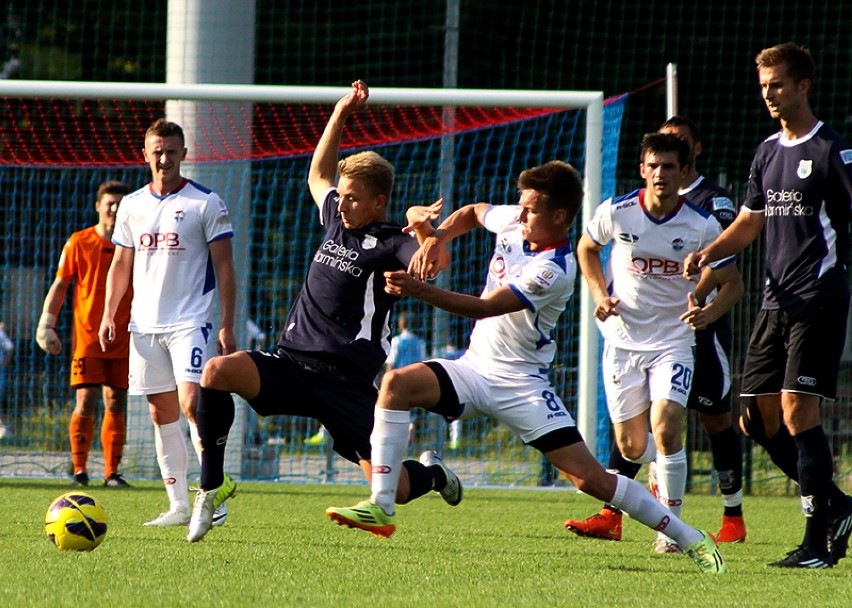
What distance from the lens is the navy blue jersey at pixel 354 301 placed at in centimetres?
609

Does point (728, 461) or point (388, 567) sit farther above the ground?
point (728, 461)

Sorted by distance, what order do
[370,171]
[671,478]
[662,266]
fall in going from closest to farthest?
1. [370,171]
2. [671,478]
3. [662,266]

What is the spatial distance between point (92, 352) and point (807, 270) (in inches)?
231

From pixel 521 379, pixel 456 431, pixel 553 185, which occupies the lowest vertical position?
pixel 456 431

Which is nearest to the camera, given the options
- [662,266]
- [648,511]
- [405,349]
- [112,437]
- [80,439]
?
[648,511]

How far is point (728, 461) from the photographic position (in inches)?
291

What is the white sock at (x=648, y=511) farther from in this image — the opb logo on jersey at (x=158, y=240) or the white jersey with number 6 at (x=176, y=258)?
the opb logo on jersey at (x=158, y=240)

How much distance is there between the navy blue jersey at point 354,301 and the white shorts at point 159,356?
3.50 ft

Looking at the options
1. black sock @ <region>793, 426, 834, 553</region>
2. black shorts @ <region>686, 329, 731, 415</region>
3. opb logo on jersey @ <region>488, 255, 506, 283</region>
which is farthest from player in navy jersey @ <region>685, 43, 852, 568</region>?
black shorts @ <region>686, 329, 731, 415</region>

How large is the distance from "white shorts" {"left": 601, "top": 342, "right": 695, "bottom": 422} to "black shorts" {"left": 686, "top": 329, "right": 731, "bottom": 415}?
1.26 ft

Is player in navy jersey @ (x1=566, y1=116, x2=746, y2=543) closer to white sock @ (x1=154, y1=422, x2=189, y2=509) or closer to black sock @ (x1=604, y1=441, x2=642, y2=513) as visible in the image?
black sock @ (x1=604, y1=441, x2=642, y2=513)

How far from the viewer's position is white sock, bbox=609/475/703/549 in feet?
18.6

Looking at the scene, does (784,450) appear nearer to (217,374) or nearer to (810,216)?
(810,216)

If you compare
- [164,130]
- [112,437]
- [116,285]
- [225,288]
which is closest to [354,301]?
[225,288]
